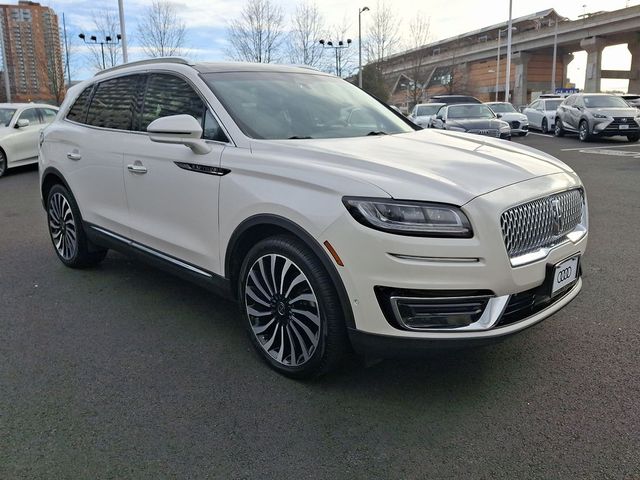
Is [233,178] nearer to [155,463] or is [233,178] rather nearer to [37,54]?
[155,463]

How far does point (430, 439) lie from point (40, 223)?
6.90 metres

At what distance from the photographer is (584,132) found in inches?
774

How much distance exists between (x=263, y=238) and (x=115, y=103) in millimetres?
2241

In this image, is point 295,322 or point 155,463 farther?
point 295,322

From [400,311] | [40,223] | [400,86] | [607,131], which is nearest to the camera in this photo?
[400,311]

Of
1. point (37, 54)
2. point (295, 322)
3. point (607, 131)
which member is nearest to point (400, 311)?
point (295, 322)

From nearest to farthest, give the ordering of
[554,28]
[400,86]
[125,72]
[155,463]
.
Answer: [155,463]
[125,72]
[554,28]
[400,86]

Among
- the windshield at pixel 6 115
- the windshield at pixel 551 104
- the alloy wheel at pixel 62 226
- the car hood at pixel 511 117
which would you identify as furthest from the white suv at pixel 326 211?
the windshield at pixel 551 104

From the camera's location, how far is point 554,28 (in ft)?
229

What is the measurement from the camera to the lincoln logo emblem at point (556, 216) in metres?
3.07

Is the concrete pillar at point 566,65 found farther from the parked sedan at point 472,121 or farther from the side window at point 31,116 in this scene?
the side window at point 31,116

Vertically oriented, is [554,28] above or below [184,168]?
above

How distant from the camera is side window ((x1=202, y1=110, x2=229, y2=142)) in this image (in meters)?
3.54

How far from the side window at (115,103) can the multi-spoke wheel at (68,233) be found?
0.81 metres
